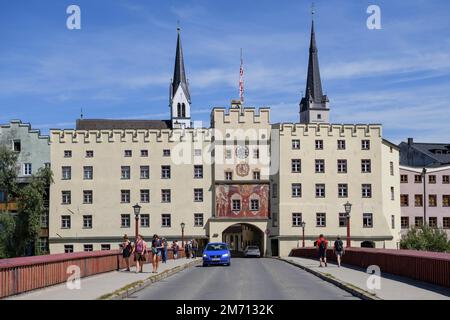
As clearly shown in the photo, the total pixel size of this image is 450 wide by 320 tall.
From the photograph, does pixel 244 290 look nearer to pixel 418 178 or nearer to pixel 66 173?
pixel 66 173

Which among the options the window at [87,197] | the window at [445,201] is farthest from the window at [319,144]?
the window at [87,197]

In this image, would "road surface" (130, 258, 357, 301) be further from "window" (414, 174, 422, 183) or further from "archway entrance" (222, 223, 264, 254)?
"archway entrance" (222, 223, 264, 254)

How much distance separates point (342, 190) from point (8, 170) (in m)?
38.6

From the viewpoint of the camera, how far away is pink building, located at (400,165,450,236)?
9594 centimetres

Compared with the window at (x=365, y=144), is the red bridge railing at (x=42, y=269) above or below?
below

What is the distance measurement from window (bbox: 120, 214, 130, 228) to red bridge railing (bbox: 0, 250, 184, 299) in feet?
166

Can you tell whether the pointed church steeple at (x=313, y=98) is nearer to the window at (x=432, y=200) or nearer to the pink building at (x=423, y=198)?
the pink building at (x=423, y=198)

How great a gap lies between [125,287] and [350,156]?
65323 mm

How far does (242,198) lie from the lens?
86062 millimetres

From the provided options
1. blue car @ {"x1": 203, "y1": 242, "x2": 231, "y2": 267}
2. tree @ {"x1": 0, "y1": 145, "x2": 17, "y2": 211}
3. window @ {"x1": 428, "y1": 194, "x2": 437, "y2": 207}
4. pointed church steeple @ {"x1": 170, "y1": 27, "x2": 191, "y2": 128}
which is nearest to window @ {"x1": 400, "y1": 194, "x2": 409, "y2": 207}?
window @ {"x1": 428, "y1": 194, "x2": 437, "y2": 207}

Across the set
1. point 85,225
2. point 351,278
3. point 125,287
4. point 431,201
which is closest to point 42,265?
point 125,287

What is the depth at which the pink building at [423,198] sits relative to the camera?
3777 inches

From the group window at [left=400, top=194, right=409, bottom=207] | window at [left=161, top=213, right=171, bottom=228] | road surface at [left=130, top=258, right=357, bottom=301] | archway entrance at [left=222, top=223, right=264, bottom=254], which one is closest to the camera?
road surface at [left=130, top=258, right=357, bottom=301]

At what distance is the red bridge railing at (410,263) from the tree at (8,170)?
50.5 meters
